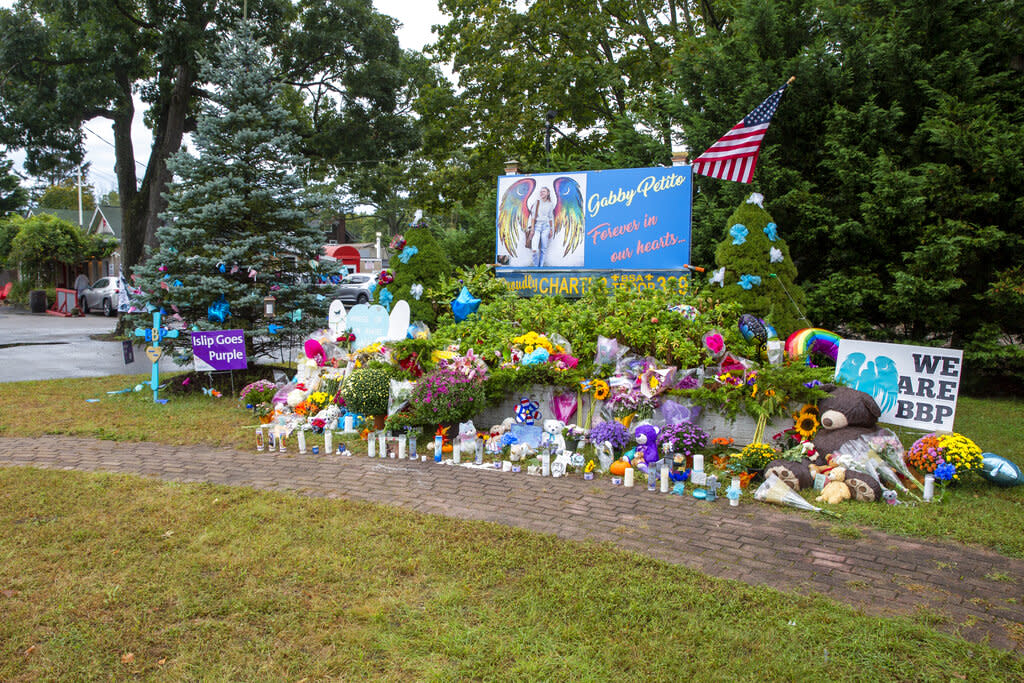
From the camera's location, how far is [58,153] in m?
17.1

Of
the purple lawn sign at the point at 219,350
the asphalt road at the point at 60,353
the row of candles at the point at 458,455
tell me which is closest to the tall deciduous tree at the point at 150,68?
the asphalt road at the point at 60,353

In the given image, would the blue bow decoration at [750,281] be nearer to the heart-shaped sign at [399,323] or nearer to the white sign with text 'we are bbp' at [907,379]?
the white sign with text 'we are bbp' at [907,379]

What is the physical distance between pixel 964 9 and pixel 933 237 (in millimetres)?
4163

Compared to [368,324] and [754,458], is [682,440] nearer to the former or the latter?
[754,458]

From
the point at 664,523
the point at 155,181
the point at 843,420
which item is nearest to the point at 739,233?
the point at 843,420

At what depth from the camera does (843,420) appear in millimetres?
5820

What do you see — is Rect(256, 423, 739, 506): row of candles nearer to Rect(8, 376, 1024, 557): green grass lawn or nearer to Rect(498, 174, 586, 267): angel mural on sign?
Rect(8, 376, 1024, 557): green grass lawn

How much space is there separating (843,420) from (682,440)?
1398 mm

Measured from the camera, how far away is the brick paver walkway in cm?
372

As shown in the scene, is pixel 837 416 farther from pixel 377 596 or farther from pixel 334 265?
pixel 334 265

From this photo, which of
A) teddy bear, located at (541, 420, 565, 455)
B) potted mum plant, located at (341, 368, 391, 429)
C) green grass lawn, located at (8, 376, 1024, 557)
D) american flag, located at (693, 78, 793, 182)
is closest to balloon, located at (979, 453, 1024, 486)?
green grass lawn, located at (8, 376, 1024, 557)

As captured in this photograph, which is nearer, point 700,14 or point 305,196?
point 305,196

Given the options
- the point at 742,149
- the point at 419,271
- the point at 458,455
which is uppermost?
the point at 742,149

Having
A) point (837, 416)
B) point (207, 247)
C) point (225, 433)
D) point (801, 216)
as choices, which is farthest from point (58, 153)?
point (837, 416)
